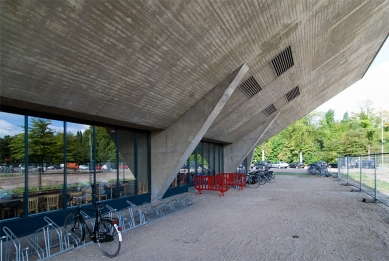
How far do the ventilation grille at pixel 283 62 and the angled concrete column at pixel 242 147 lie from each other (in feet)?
27.2

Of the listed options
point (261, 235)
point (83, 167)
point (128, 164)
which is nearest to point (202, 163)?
point (128, 164)

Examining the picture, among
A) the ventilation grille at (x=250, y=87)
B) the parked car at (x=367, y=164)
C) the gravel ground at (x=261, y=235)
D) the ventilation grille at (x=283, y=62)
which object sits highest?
the ventilation grille at (x=283, y=62)

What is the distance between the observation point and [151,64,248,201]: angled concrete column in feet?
30.5

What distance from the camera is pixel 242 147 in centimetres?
2008

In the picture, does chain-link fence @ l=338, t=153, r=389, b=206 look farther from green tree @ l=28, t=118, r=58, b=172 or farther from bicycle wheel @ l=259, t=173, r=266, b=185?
green tree @ l=28, t=118, r=58, b=172

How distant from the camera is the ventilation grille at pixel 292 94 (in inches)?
626

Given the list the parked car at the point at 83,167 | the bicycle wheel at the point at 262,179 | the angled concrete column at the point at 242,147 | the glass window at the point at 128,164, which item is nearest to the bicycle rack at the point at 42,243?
the parked car at the point at 83,167

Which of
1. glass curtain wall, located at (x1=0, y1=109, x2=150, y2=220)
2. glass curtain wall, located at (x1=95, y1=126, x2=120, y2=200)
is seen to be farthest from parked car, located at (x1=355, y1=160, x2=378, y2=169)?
glass curtain wall, located at (x1=95, y1=126, x2=120, y2=200)

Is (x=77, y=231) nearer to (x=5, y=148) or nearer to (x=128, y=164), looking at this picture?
(x=5, y=148)

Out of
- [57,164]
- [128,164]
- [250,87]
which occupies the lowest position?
[128,164]

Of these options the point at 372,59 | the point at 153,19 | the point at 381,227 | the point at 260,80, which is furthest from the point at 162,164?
the point at 372,59

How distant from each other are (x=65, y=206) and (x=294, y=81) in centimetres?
1156

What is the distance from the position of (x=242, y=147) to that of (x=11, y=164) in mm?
15744

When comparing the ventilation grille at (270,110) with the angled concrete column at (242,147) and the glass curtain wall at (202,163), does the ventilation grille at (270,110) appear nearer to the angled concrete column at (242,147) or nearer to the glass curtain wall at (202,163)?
the angled concrete column at (242,147)
